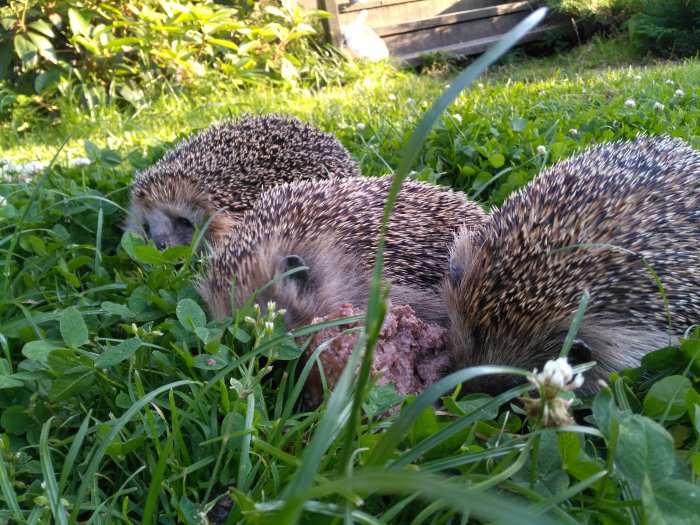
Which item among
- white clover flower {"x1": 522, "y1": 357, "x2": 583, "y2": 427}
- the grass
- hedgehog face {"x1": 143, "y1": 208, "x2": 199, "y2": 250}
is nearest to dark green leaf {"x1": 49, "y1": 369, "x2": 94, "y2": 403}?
the grass

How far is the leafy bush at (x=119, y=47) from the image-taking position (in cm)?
762

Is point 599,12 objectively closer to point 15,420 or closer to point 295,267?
point 295,267

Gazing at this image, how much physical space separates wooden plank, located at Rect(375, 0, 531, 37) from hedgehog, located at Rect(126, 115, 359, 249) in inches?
296

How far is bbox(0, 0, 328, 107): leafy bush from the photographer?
25.0 feet

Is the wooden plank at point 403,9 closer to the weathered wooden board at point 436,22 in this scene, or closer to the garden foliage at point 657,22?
the weathered wooden board at point 436,22

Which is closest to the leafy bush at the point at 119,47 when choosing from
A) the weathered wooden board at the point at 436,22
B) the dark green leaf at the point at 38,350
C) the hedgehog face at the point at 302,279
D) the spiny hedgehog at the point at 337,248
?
the weathered wooden board at the point at 436,22

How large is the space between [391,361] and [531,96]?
395 cm

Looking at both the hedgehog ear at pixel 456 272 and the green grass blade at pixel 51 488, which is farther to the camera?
the hedgehog ear at pixel 456 272

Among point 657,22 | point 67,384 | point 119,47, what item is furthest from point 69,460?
point 657,22

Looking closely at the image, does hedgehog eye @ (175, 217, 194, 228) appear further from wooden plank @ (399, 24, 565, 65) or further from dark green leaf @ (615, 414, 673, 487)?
wooden plank @ (399, 24, 565, 65)

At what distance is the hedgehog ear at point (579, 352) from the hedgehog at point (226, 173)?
6.47 ft

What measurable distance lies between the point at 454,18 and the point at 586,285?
10.2 m

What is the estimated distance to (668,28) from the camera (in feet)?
31.3

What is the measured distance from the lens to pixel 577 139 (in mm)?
3936
